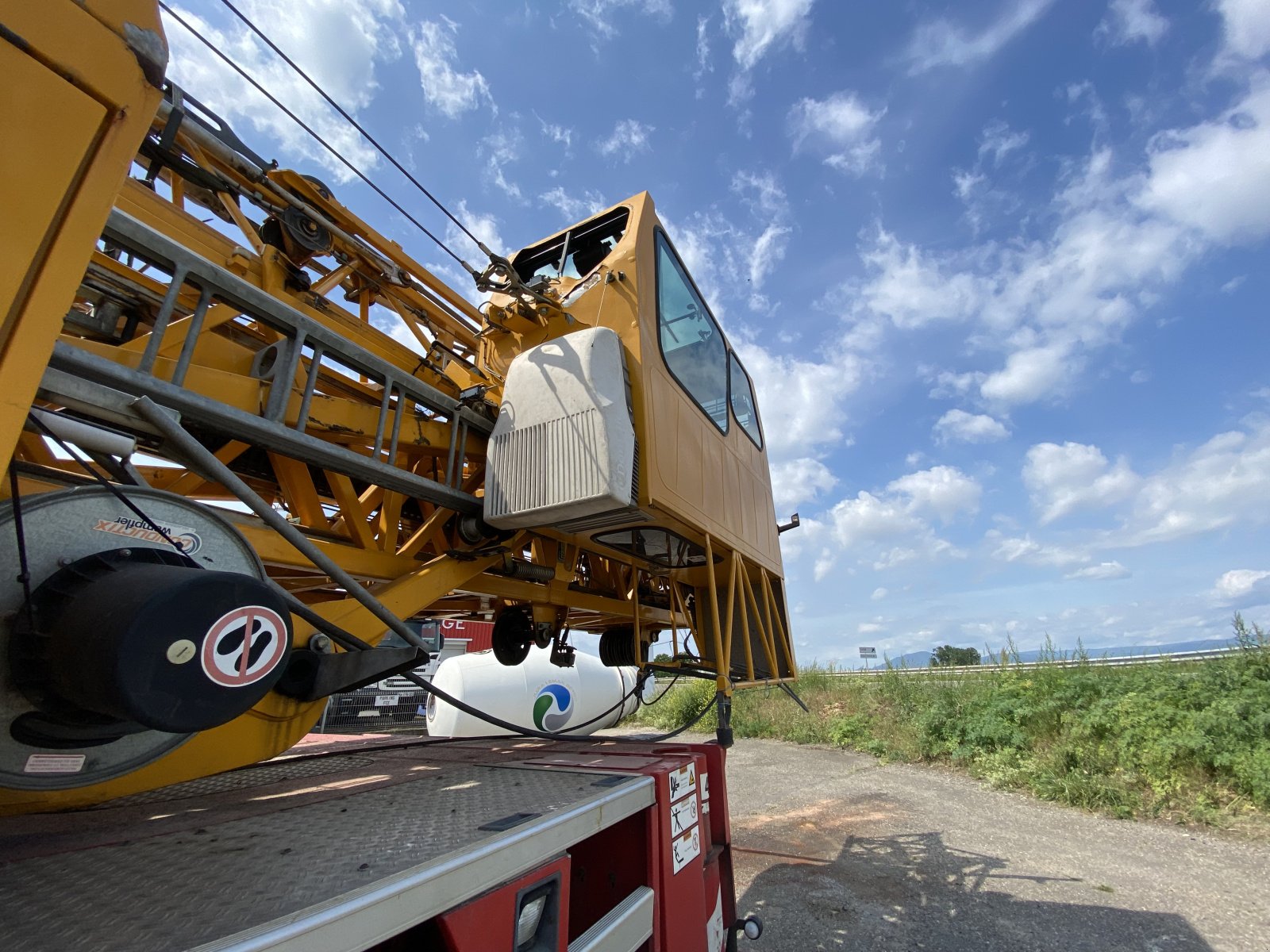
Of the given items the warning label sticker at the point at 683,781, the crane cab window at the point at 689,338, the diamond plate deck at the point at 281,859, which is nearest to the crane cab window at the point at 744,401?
the crane cab window at the point at 689,338

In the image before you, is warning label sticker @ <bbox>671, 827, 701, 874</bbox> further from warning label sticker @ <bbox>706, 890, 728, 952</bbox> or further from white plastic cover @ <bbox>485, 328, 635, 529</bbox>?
white plastic cover @ <bbox>485, 328, 635, 529</bbox>

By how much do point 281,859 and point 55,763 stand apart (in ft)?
1.87

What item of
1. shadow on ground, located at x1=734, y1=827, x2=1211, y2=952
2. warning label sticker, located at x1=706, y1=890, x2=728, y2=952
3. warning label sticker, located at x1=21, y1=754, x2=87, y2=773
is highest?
warning label sticker, located at x1=21, y1=754, x2=87, y2=773

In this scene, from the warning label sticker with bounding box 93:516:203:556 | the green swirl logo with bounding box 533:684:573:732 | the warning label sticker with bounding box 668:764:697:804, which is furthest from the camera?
the green swirl logo with bounding box 533:684:573:732

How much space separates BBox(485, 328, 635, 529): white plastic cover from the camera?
2678mm

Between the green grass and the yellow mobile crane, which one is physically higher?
the yellow mobile crane

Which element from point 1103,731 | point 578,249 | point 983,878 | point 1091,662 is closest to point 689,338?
point 578,249

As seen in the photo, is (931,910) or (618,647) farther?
(618,647)

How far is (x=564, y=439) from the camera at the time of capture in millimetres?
2771

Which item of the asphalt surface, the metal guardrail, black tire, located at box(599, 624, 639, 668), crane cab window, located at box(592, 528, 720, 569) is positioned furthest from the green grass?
crane cab window, located at box(592, 528, 720, 569)

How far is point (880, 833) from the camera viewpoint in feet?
20.0

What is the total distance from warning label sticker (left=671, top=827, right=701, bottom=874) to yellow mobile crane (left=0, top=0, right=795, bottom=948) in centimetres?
12

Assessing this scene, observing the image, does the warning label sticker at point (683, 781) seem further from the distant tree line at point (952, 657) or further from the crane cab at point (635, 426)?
the distant tree line at point (952, 657)

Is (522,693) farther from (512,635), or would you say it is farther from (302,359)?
(302,359)
